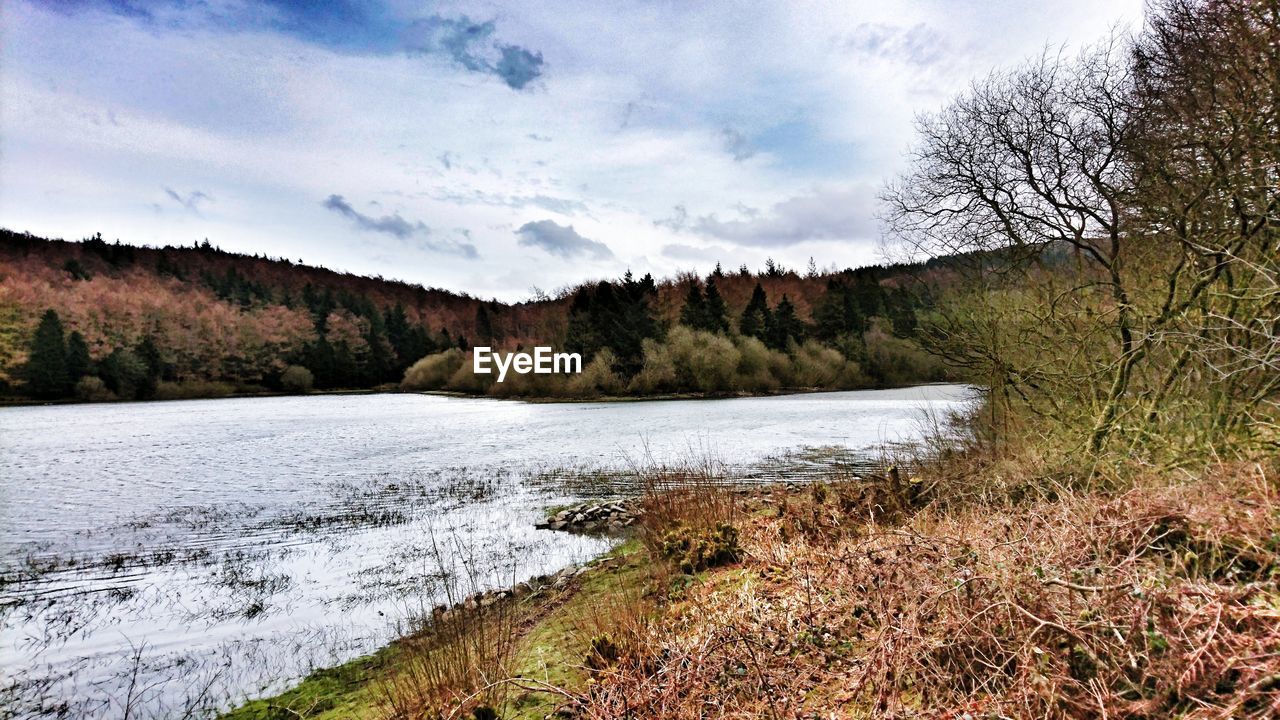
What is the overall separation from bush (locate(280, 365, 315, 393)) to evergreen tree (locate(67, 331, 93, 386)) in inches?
935

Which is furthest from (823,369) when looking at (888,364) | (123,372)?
(123,372)

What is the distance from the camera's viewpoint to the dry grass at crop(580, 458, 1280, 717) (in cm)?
273

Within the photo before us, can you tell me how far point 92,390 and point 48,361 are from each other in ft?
21.6

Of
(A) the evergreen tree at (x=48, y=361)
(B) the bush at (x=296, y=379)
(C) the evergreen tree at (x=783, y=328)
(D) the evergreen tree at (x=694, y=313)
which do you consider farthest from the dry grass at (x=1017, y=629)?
(B) the bush at (x=296, y=379)

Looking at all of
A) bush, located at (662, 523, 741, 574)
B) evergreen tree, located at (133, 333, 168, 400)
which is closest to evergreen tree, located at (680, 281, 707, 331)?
bush, located at (662, 523, 741, 574)

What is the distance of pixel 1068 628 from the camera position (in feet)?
9.83

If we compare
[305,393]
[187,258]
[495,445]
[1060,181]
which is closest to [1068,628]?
[1060,181]

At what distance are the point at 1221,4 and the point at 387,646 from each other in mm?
11964

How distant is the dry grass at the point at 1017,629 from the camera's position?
273cm

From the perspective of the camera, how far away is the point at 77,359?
2840 inches

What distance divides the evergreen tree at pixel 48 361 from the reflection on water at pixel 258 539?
51630mm

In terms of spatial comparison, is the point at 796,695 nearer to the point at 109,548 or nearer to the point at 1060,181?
A: the point at 1060,181

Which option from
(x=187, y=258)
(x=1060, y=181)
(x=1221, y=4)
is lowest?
(x=1060, y=181)

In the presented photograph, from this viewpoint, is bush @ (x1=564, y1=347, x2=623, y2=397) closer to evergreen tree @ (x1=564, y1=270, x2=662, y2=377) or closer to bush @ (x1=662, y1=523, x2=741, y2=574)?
evergreen tree @ (x1=564, y1=270, x2=662, y2=377)
